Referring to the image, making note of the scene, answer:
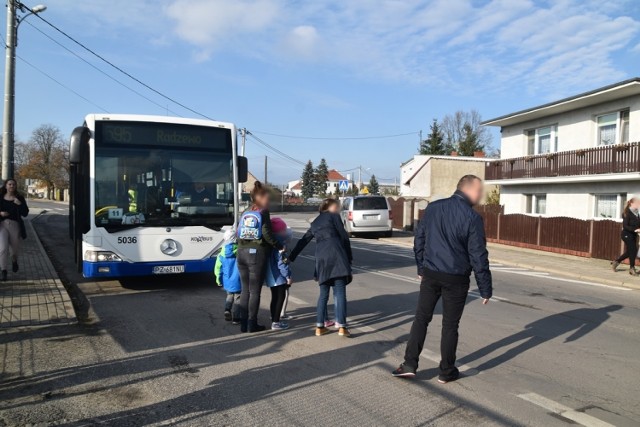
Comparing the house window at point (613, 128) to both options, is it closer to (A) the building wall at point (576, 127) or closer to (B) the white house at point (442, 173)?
(A) the building wall at point (576, 127)

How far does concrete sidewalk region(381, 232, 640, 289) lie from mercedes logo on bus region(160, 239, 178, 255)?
9.91 metres

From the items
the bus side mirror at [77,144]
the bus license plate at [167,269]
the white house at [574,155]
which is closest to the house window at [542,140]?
the white house at [574,155]

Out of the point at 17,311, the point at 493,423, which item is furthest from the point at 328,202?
the point at 17,311

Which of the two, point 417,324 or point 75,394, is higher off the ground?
point 417,324

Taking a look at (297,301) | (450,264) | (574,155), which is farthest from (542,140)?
(450,264)

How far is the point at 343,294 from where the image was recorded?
6.05 meters

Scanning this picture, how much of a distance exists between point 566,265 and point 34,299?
13.6m

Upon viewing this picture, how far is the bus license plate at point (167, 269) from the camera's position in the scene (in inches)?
328

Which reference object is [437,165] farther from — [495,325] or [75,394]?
[75,394]

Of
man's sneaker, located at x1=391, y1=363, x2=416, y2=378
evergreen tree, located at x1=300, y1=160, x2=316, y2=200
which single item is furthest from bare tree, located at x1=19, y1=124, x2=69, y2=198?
man's sneaker, located at x1=391, y1=363, x2=416, y2=378

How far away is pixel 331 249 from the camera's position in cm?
599

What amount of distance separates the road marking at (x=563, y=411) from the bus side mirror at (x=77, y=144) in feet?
21.8

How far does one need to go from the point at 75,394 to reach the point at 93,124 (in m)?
5.17

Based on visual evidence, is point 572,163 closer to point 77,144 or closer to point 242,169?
point 242,169
